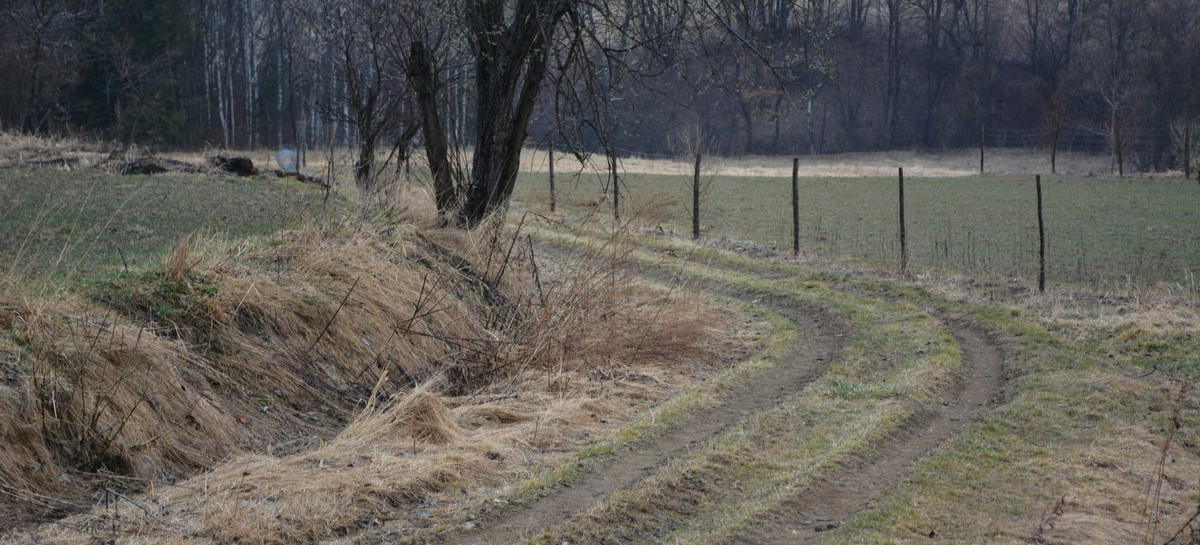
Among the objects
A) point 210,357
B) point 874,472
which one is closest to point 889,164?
point 874,472

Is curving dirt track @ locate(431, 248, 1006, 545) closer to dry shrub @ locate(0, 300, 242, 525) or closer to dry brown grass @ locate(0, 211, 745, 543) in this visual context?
dry brown grass @ locate(0, 211, 745, 543)

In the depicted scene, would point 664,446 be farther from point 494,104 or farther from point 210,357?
point 494,104

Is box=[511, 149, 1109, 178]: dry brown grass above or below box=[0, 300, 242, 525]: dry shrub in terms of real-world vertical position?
above

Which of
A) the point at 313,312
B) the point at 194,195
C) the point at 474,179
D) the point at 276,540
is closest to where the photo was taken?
the point at 276,540

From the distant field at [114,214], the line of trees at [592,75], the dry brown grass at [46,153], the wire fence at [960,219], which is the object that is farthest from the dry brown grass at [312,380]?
the dry brown grass at [46,153]

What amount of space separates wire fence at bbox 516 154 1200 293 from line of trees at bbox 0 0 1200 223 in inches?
72.2

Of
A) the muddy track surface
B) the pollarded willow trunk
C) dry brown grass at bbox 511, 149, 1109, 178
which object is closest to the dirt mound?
the muddy track surface

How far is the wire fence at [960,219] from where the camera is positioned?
1717cm

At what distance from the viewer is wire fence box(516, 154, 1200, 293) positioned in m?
17.2

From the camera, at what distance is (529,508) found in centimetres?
560

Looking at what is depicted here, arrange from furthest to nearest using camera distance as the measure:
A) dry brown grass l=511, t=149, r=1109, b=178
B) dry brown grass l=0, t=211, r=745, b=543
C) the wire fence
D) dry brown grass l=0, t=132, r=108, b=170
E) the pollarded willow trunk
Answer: dry brown grass l=511, t=149, r=1109, b=178 < dry brown grass l=0, t=132, r=108, b=170 < the wire fence < the pollarded willow trunk < dry brown grass l=0, t=211, r=745, b=543

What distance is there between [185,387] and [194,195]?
34.8 feet

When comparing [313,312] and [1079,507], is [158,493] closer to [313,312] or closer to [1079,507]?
[313,312]

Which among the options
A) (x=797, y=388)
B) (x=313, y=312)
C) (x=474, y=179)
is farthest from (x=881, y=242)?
(x=313, y=312)
